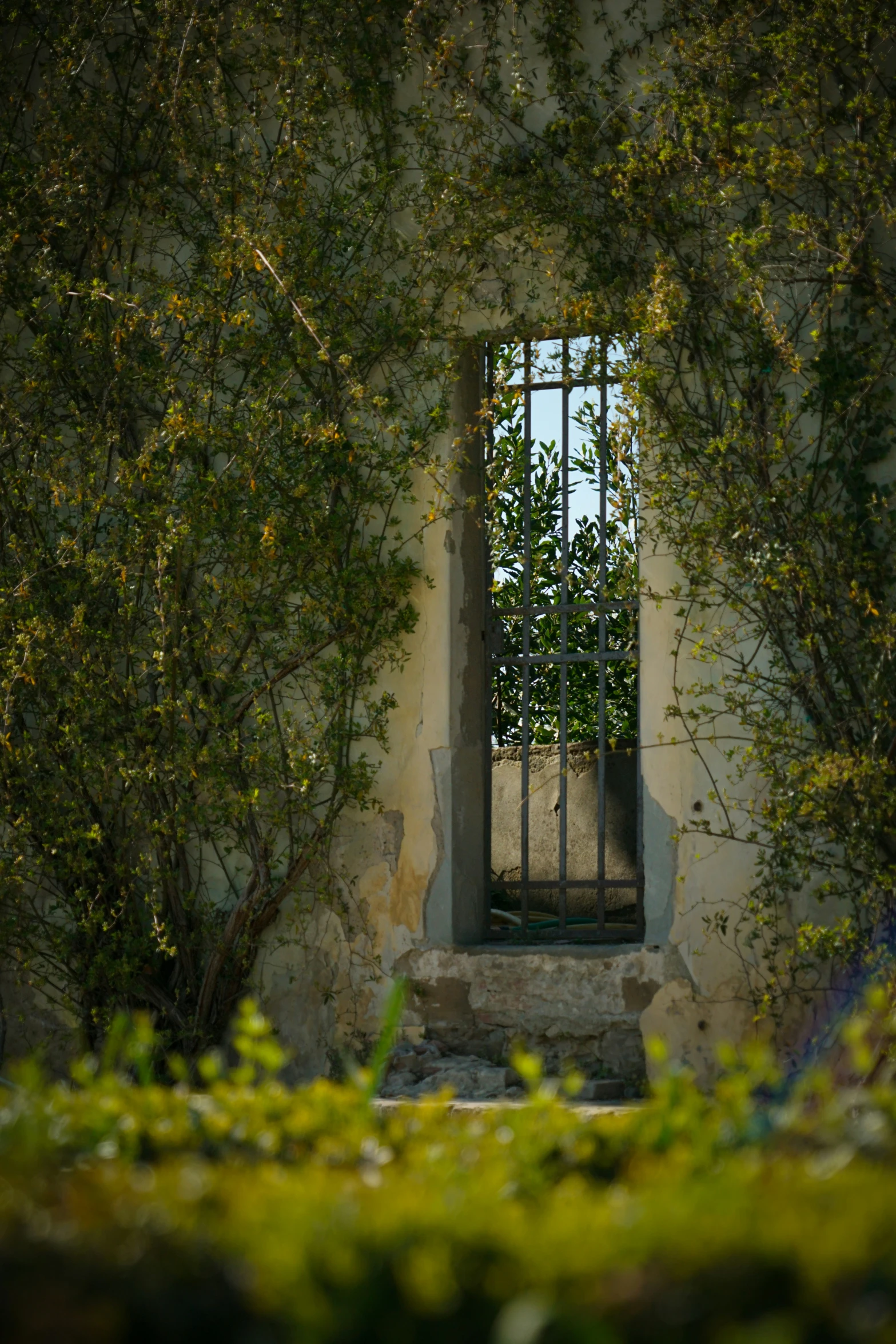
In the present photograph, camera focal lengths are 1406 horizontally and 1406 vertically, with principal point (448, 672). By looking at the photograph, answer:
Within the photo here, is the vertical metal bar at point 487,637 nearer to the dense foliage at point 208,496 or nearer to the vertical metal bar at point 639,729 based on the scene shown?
the dense foliage at point 208,496

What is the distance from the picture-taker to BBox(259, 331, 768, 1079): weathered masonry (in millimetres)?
5148

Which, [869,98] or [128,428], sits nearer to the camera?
[869,98]

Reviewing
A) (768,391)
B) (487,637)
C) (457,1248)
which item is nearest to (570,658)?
(487,637)

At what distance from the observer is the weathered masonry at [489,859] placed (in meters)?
5.15

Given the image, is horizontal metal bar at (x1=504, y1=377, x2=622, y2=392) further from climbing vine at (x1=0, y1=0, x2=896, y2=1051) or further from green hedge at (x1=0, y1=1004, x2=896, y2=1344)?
green hedge at (x1=0, y1=1004, x2=896, y2=1344)

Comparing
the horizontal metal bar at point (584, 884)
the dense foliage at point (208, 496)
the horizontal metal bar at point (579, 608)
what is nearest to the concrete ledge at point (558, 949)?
the horizontal metal bar at point (584, 884)

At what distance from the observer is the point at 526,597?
18.6ft

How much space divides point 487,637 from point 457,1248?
465 centimetres

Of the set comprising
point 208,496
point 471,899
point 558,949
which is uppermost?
point 208,496

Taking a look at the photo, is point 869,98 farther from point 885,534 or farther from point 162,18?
point 162,18

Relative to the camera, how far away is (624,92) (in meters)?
5.45

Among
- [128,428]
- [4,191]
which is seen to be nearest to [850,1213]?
[128,428]

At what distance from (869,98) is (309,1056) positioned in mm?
4089

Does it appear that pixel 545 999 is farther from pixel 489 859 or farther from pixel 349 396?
pixel 349 396
